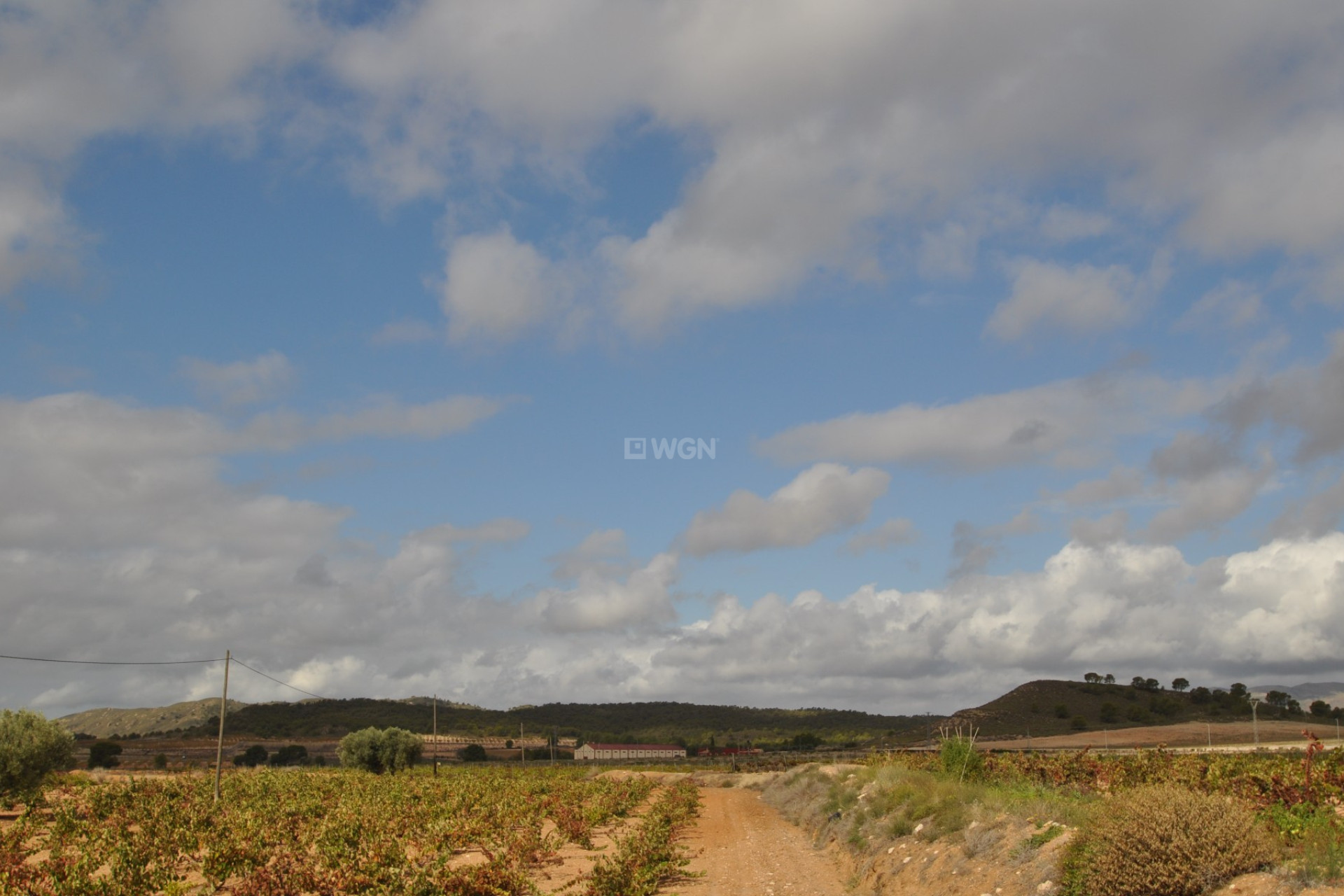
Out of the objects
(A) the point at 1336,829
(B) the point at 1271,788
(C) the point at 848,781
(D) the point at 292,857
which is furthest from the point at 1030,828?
(C) the point at 848,781

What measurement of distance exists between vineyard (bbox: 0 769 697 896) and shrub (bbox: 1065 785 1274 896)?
1008 centimetres

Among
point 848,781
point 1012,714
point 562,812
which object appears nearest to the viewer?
point 562,812

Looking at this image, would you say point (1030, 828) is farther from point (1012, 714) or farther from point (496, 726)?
point (496, 726)

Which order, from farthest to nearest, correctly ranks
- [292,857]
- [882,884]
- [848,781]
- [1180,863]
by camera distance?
1. [848,781]
2. [882,884]
3. [292,857]
4. [1180,863]

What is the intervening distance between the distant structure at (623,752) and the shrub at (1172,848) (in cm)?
10147

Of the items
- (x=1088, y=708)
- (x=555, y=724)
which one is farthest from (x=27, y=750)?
(x=555, y=724)

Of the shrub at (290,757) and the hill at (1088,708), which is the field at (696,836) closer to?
the shrub at (290,757)

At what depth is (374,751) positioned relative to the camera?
66688 mm

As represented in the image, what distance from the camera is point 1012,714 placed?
137750 mm

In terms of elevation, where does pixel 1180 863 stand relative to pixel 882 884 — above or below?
above

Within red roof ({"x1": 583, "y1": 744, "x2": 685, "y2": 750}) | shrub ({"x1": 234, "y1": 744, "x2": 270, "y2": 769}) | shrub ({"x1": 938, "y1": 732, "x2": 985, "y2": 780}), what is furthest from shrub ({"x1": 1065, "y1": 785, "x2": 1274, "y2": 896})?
red roof ({"x1": 583, "y1": 744, "x2": 685, "y2": 750})

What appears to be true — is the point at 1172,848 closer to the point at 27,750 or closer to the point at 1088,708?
the point at 27,750

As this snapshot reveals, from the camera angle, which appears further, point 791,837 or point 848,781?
point 848,781

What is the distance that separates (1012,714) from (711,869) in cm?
12511
